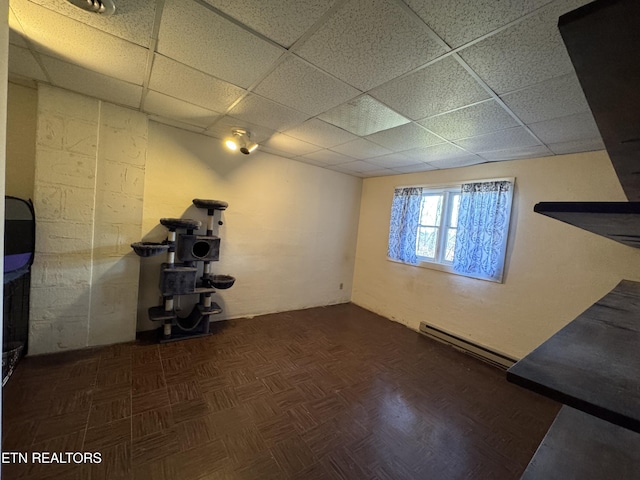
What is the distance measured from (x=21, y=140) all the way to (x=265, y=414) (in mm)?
3102

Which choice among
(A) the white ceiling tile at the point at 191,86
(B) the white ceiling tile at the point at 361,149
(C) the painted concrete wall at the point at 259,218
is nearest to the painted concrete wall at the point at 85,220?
(C) the painted concrete wall at the point at 259,218

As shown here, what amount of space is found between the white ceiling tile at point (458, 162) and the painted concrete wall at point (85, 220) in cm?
338

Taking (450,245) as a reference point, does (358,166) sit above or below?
above

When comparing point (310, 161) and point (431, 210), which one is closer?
point (431, 210)

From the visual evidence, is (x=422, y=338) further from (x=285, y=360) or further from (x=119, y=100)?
(x=119, y=100)

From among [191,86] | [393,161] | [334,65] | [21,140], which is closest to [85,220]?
[21,140]

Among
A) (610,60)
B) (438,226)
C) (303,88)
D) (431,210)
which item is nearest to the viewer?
(610,60)

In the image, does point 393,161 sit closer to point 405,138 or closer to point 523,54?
point 405,138

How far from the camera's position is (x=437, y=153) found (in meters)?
2.91

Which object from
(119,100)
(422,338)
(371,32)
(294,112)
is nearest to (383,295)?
(422,338)

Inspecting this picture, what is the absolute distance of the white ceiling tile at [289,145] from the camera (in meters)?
2.93

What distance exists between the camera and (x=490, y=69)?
142 centimetres

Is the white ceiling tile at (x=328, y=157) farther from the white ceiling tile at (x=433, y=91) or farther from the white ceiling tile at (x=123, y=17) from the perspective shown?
the white ceiling tile at (x=123, y=17)

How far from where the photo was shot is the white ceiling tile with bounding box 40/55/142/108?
1842 millimetres
